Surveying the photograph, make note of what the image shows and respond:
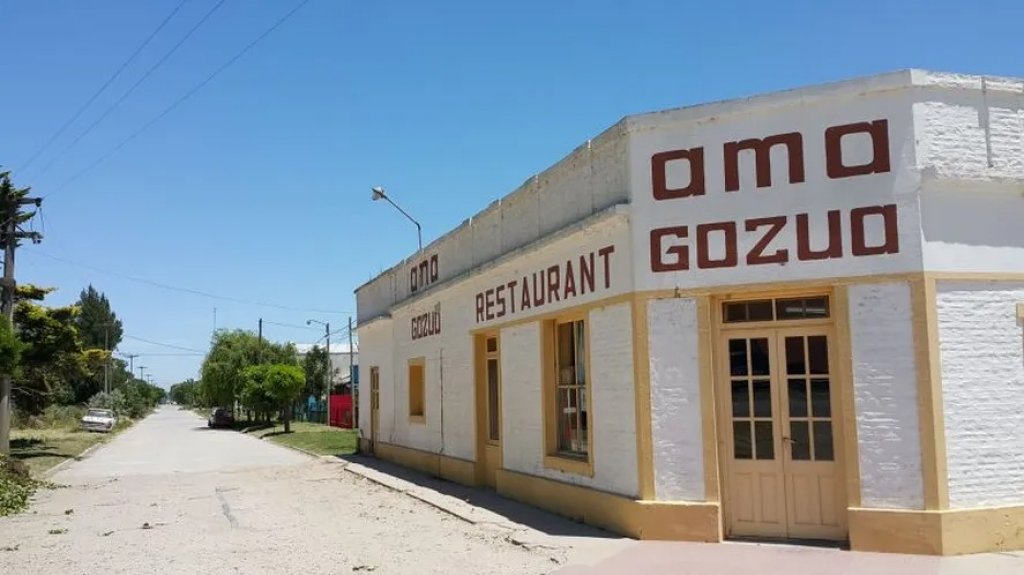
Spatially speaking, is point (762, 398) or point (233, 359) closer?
point (762, 398)

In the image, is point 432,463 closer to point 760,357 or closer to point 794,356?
point 760,357

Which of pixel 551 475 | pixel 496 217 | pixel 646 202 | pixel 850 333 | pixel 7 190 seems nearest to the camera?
pixel 850 333

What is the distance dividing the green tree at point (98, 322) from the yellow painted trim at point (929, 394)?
282 ft

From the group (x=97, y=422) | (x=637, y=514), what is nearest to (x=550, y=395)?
(x=637, y=514)

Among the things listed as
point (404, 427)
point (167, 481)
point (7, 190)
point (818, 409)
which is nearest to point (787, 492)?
point (818, 409)

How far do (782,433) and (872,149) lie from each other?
3.25 m

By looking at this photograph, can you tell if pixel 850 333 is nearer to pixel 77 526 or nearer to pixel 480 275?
pixel 480 275

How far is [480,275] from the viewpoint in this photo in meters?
14.9

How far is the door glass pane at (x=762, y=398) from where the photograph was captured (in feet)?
30.7

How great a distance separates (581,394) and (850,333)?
159 inches

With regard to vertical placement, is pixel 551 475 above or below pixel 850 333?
below

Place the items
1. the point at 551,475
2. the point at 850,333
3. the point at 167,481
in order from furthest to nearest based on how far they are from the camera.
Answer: the point at 167,481, the point at 551,475, the point at 850,333

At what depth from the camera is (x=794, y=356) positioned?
30.6 feet

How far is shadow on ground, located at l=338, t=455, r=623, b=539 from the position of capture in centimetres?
1041
